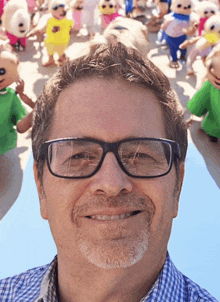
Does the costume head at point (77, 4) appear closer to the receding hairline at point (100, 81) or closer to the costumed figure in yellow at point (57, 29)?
the costumed figure in yellow at point (57, 29)

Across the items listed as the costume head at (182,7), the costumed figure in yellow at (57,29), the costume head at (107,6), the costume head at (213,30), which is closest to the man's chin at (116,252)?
the costume head at (213,30)

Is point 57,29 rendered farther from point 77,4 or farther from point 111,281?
point 111,281

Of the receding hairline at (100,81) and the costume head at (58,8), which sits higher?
the receding hairline at (100,81)

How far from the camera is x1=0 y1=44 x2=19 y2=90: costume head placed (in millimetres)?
2408

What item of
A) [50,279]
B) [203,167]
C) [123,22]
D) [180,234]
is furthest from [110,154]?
[123,22]

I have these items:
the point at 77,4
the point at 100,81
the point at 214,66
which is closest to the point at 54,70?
the point at 77,4

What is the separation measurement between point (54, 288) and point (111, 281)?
19 centimetres

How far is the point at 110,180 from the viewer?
837 mm

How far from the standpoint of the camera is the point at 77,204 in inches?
34.3

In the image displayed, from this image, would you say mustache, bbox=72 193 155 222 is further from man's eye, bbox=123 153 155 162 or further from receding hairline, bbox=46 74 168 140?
receding hairline, bbox=46 74 168 140

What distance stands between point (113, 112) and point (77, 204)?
8.7 inches

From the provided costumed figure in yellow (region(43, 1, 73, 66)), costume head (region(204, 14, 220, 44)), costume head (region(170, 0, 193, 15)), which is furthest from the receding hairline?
costume head (region(170, 0, 193, 15))

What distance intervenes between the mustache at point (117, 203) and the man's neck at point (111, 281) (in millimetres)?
125

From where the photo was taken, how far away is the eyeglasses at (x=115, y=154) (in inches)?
34.6
